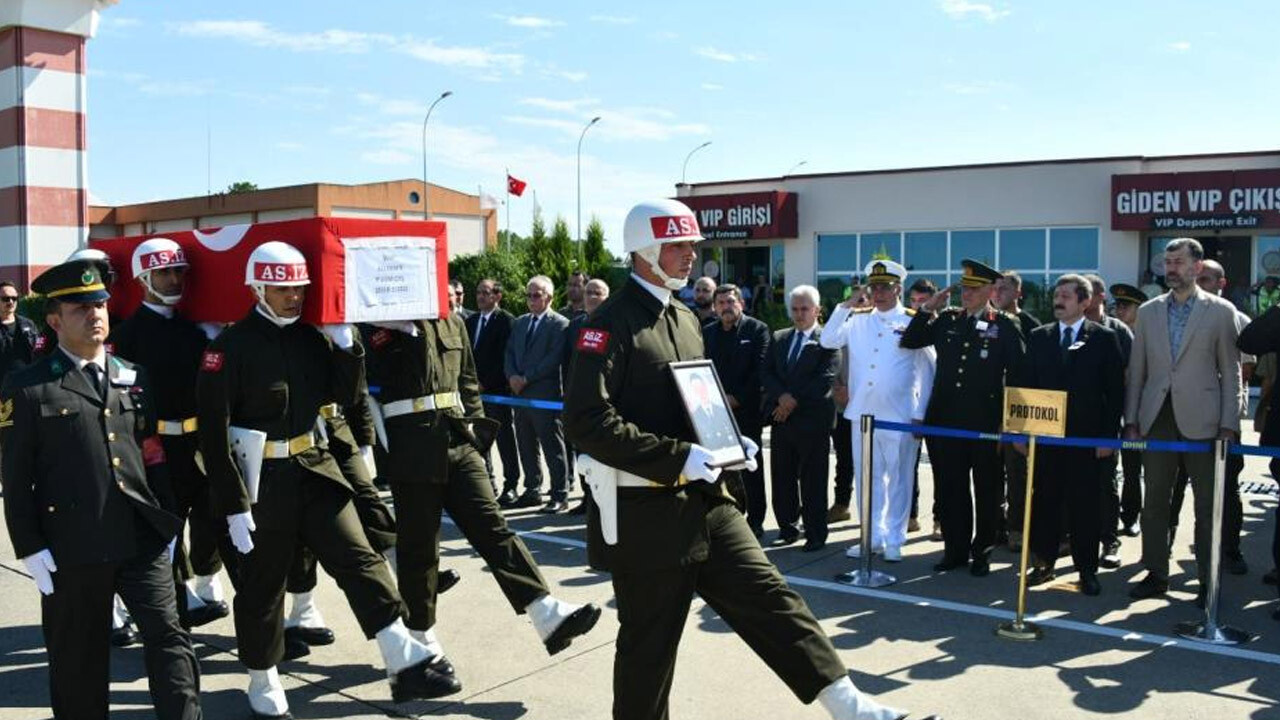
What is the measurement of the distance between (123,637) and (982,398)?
551 cm

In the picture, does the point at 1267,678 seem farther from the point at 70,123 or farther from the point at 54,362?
the point at 70,123

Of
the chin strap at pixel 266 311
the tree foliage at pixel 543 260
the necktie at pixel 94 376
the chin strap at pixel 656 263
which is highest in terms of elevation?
the tree foliage at pixel 543 260

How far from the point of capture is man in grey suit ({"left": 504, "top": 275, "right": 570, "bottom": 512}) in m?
9.88

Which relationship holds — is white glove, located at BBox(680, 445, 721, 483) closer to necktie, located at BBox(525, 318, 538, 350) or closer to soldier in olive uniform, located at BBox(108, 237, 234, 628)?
soldier in olive uniform, located at BBox(108, 237, 234, 628)

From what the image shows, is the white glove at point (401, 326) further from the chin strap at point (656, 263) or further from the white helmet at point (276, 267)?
the chin strap at point (656, 263)

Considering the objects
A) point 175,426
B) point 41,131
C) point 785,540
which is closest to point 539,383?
point 785,540

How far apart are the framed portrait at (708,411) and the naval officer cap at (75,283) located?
7.55 feet

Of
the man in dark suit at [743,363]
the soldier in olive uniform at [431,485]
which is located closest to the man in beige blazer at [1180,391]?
the man in dark suit at [743,363]

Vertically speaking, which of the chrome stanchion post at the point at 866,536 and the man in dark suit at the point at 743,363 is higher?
the man in dark suit at the point at 743,363

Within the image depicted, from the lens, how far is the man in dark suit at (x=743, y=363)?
877cm

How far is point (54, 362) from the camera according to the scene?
4375 mm

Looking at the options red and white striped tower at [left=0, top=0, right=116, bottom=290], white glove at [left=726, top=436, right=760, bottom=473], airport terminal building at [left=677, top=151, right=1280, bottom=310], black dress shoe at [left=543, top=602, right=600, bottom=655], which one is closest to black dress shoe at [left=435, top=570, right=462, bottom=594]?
black dress shoe at [left=543, top=602, right=600, bottom=655]

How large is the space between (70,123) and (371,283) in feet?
45.8

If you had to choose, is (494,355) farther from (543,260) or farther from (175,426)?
(543,260)
